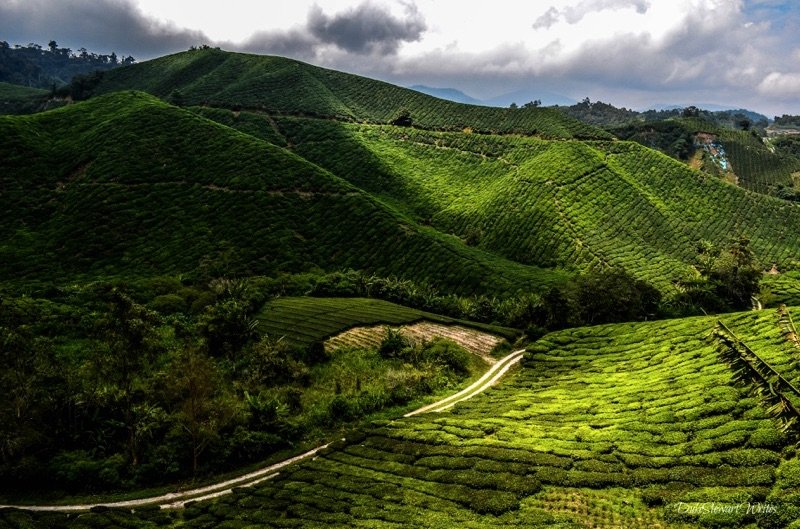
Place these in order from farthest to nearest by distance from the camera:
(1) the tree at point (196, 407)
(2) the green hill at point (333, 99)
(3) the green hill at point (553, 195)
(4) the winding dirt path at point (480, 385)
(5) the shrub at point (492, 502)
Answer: (2) the green hill at point (333, 99) → (3) the green hill at point (553, 195) → (4) the winding dirt path at point (480, 385) → (1) the tree at point (196, 407) → (5) the shrub at point (492, 502)

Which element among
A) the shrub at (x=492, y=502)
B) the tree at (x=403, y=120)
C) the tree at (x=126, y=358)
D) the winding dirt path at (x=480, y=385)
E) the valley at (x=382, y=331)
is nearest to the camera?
the shrub at (x=492, y=502)

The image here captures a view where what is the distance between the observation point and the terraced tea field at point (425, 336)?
58.7 meters

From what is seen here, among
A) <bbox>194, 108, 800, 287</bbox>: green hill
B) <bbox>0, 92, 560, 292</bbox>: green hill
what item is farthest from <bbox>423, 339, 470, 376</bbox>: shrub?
<bbox>194, 108, 800, 287</bbox>: green hill

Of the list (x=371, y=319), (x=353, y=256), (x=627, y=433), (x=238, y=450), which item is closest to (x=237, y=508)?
(x=238, y=450)

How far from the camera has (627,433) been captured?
34.8 m

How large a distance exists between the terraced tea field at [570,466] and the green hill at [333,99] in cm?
11318

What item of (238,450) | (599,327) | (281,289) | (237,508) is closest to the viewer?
(237,508)

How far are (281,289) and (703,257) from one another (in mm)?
75246

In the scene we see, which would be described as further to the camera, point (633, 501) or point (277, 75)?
point (277, 75)

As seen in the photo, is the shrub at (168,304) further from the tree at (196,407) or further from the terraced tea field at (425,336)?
the tree at (196,407)

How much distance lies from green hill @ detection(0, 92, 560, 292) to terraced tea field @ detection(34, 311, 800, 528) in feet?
128

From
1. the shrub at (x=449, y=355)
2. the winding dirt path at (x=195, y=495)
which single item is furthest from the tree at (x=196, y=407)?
the shrub at (x=449, y=355)

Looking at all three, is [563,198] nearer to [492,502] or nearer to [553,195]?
[553,195]

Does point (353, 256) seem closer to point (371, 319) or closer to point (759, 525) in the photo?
point (371, 319)
